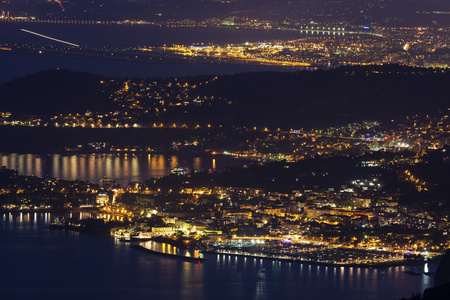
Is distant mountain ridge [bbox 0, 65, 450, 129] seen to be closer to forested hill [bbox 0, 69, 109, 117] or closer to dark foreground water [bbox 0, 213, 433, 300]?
forested hill [bbox 0, 69, 109, 117]

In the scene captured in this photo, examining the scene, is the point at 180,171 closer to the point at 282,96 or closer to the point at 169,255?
the point at 169,255

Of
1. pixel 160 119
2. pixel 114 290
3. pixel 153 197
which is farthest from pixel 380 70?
pixel 114 290

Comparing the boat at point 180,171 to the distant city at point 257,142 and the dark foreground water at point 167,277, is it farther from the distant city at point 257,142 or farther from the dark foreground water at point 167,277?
the dark foreground water at point 167,277

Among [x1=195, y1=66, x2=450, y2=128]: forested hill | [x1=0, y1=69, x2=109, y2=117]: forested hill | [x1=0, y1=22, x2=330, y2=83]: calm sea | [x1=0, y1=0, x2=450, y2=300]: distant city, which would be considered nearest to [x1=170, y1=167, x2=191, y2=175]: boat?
[x1=0, y1=0, x2=450, y2=300]: distant city

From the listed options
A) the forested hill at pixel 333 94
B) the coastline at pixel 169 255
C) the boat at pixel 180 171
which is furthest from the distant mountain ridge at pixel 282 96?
the coastline at pixel 169 255

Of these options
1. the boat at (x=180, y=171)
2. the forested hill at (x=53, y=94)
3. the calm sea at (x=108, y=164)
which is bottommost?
the calm sea at (x=108, y=164)

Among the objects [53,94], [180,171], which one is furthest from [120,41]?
[180,171]

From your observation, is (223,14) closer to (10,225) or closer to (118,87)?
(118,87)
